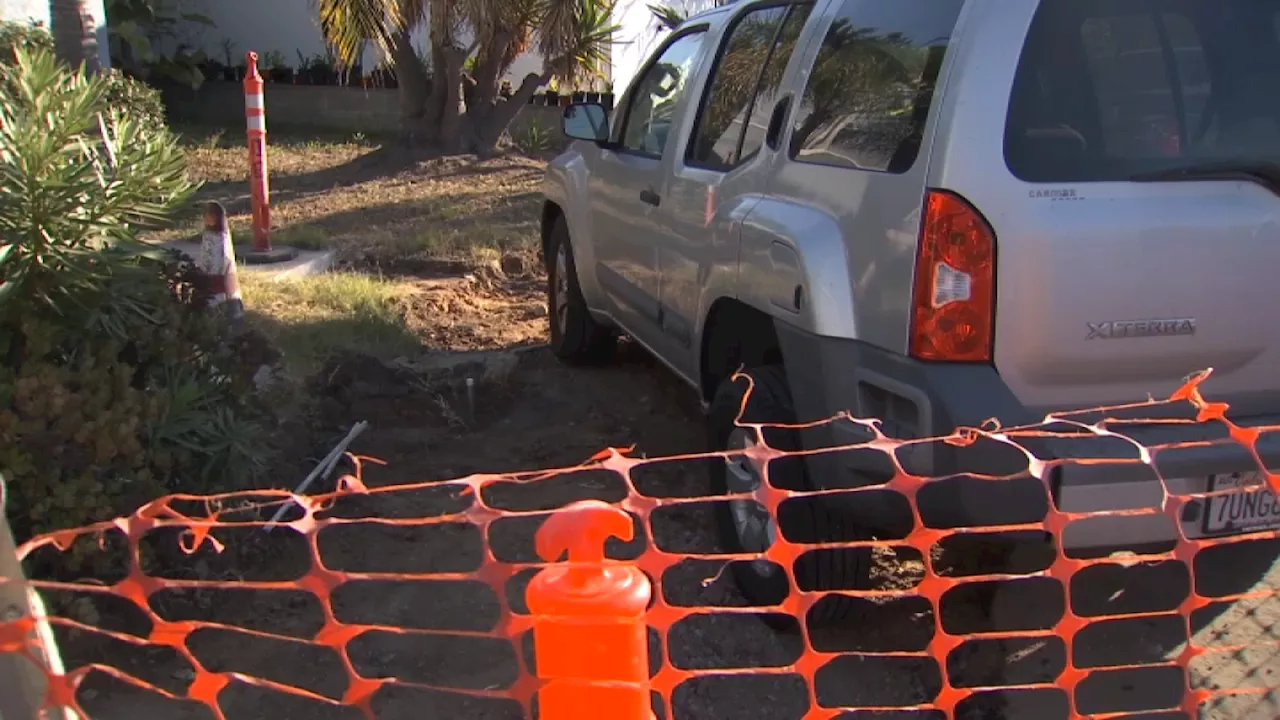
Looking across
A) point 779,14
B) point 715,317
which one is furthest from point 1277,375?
point 779,14

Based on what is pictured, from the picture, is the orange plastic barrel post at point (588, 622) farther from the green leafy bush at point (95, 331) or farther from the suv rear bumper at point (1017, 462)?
the green leafy bush at point (95, 331)

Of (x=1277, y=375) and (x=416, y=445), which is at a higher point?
(x=1277, y=375)

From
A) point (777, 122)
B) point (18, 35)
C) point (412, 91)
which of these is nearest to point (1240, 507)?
point (777, 122)

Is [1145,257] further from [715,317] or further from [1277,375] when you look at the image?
[715,317]

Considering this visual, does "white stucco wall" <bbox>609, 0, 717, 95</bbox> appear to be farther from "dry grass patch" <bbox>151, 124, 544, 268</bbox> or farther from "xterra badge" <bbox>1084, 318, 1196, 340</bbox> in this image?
"xterra badge" <bbox>1084, 318, 1196, 340</bbox>

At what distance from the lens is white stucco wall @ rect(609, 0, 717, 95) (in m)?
15.3

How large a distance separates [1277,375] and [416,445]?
3459 millimetres

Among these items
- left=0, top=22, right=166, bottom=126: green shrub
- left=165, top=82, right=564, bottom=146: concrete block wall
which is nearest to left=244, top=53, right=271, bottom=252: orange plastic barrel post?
left=0, top=22, right=166, bottom=126: green shrub

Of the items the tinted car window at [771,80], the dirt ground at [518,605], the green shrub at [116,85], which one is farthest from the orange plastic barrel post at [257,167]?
the tinted car window at [771,80]

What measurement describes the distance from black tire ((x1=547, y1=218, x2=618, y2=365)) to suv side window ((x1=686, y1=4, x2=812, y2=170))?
5.92ft

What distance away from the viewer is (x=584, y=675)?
194 cm

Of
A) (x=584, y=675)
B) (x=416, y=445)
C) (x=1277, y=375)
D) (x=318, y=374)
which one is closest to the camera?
(x=584, y=675)

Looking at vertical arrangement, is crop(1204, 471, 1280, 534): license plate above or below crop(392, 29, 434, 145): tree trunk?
below

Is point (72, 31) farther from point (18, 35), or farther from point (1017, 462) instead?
point (1017, 462)
